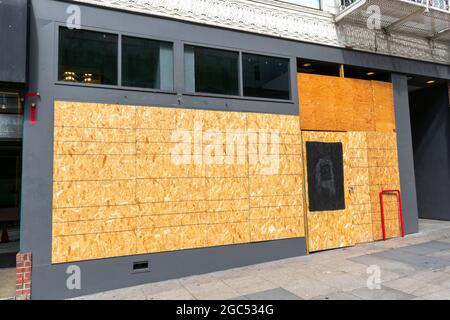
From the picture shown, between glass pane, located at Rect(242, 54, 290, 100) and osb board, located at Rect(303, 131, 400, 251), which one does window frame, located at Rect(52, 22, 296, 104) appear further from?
osb board, located at Rect(303, 131, 400, 251)

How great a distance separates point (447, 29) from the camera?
31.4 ft

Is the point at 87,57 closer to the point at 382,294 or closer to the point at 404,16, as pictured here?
the point at 382,294

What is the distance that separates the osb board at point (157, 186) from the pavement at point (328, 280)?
750mm

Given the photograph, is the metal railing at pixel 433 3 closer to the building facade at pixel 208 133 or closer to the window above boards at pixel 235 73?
the building facade at pixel 208 133

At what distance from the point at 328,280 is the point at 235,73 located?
4.88 meters

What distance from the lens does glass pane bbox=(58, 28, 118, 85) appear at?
5.98 metres

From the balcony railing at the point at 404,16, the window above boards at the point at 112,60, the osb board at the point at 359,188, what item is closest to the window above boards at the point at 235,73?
the window above boards at the point at 112,60

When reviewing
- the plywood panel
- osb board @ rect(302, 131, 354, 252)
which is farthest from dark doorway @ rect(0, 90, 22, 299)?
the plywood panel

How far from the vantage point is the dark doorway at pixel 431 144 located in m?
10.9

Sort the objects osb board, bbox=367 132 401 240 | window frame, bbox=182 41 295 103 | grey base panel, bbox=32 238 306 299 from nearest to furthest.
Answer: grey base panel, bbox=32 238 306 299
window frame, bbox=182 41 295 103
osb board, bbox=367 132 401 240

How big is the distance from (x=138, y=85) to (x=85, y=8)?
177 centimetres

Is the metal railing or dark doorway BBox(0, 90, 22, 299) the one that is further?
the metal railing

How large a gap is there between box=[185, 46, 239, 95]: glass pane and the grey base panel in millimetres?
3576
